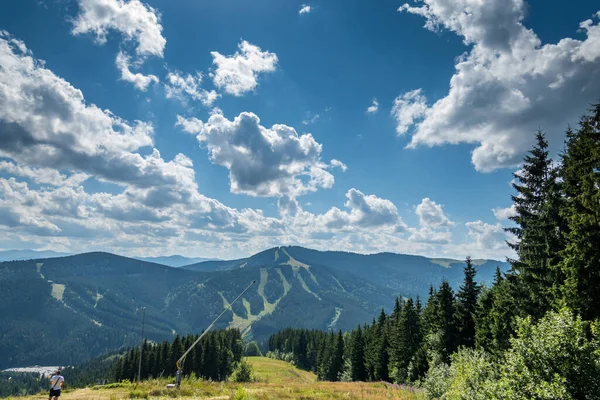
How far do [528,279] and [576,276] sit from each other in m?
→ 6.84

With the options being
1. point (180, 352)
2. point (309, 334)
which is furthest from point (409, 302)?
point (309, 334)

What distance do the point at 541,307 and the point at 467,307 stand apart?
83.3ft

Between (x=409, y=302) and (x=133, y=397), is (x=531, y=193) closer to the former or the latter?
(x=133, y=397)

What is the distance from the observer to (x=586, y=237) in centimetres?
2148

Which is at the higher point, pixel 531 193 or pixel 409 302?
pixel 531 193

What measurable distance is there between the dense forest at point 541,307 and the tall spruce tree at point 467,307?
0.13 metres

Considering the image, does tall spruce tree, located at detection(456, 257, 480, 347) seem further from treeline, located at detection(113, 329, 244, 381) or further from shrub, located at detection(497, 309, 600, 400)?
treeline, located at detection(113, 329, 244, 381)

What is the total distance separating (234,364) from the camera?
11800cm

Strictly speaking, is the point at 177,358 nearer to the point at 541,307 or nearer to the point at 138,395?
the point at 138,395

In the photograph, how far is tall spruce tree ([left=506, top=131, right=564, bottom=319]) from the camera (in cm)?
2612

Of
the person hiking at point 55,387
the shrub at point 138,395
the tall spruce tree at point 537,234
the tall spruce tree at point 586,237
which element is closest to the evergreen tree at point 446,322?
the tall spruce tree at point 537,234

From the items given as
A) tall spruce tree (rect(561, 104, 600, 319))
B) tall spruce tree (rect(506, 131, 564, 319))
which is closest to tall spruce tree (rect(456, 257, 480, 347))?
tall spruce tree (rect(506, 131, 564, 319))

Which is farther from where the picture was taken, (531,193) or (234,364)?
(234,364)

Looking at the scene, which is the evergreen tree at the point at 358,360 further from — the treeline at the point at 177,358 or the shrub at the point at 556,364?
the shrub at the point at 556,364
